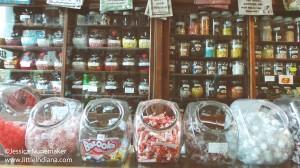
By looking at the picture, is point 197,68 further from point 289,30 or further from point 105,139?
point 105,139

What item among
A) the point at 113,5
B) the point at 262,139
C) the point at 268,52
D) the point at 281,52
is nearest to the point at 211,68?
the point at 268,52

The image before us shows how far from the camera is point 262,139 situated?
0.88 metres

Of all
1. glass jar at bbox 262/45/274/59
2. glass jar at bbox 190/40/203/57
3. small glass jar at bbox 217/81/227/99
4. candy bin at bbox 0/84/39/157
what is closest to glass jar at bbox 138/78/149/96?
glass jar at bbox 190/40/203/57

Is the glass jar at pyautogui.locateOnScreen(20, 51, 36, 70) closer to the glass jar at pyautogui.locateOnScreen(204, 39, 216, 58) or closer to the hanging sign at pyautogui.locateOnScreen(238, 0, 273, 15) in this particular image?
the glass jar at pyautogui.locateOnScreen(204, 39, 216, 58)

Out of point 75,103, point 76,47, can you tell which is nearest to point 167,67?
point 76,47

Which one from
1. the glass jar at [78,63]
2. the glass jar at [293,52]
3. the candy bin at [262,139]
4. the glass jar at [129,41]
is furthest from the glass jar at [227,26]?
the candy bin at [262,139]

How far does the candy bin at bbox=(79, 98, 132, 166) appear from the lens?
86 cm

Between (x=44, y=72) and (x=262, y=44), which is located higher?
(x=262, y=44)

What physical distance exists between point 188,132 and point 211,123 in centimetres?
7

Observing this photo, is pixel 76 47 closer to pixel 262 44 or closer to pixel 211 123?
pixel 262 44

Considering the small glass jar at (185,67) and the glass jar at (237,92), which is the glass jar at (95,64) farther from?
the glass jar at (237,92)

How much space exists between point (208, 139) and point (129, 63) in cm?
205

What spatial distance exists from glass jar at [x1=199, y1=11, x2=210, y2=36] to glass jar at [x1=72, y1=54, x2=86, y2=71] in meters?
1.04

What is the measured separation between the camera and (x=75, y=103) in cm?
104
